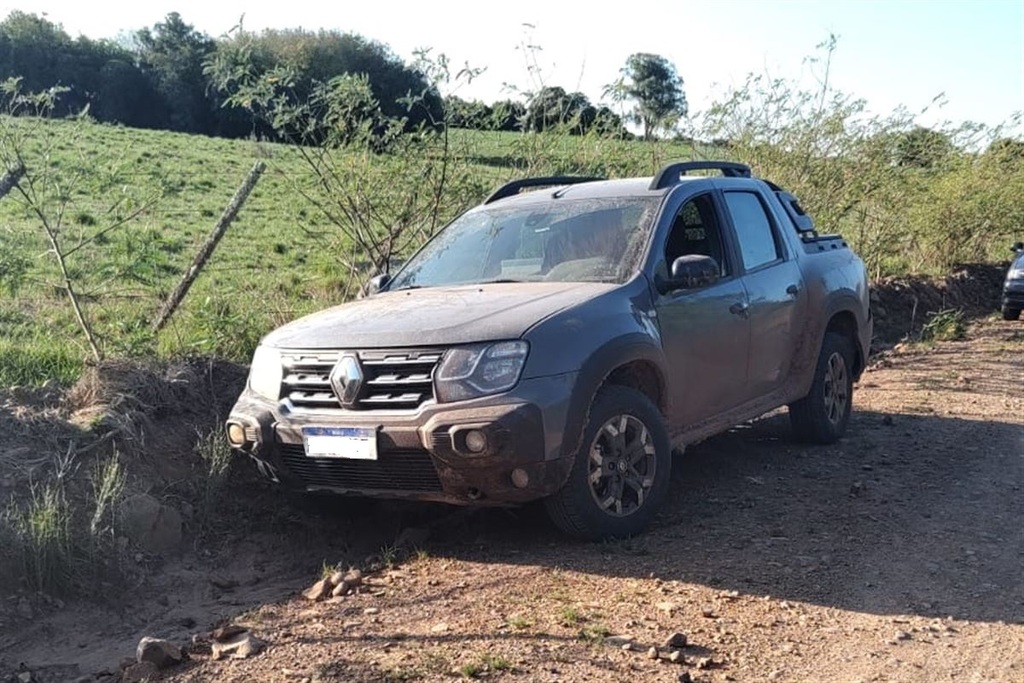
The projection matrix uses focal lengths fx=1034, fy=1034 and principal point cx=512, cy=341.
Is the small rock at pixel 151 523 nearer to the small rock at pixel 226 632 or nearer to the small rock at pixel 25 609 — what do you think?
the small rock at pixel 25 609

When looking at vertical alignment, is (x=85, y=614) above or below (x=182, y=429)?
below

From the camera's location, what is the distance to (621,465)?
5113 mm

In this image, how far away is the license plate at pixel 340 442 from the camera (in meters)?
4.75

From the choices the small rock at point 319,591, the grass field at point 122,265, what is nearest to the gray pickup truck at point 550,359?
the small rock at point 319,591

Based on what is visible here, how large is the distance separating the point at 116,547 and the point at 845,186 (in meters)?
12.8

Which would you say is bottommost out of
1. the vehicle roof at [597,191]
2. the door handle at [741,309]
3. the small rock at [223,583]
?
the small rock at [223,583]

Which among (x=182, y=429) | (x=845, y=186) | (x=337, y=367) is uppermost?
(x=845, y=186)

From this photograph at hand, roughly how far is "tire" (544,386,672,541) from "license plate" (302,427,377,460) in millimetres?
891

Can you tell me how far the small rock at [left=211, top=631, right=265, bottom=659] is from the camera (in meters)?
4.05

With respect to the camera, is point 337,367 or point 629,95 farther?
point 629,95

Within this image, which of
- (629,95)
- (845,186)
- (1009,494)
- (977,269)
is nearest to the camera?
(1009,494)

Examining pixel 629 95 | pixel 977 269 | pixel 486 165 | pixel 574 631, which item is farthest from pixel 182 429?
pixel 977 269

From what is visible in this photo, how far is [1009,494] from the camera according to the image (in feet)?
20.6

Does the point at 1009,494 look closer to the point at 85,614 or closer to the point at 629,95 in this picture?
the point at 85,614
